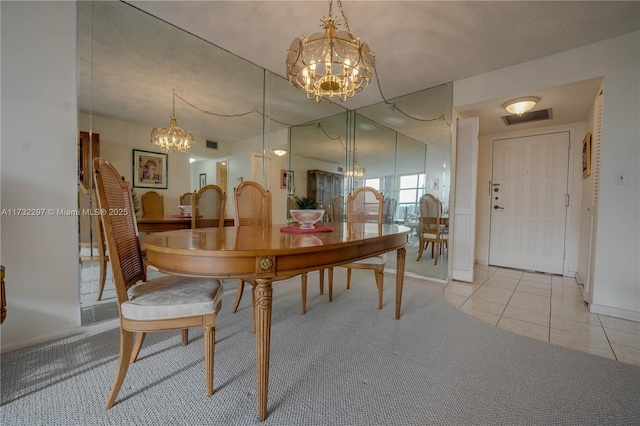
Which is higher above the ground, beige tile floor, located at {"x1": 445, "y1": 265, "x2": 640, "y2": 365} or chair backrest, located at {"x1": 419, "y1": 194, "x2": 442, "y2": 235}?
chair backrest, located at {"x1": 419, "y1": 194, "x2": 442, "y2": 235}

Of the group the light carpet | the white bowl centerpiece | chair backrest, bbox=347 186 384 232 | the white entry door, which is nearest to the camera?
the light carpet

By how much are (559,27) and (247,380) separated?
3486 millimetres

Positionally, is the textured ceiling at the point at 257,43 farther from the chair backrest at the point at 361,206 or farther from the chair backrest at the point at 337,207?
the chair backrest at the point at 337,207

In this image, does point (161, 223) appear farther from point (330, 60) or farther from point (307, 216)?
point (330, 60)

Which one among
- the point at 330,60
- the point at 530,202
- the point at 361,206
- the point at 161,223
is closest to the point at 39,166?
the point at 161,223

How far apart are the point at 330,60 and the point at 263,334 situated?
66.5 inches

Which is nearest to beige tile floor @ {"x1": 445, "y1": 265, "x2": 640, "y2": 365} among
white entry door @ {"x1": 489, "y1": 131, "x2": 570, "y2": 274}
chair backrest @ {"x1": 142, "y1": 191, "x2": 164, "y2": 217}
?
white entry door @ {"x1": 489, "y1": 131, "x2": 570, "y2": 274}

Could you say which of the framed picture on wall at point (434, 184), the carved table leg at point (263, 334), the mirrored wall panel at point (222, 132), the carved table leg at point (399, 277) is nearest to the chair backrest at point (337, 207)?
the mirrored wall panel at point (222, 132)

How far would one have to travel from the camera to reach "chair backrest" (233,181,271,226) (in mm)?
2191

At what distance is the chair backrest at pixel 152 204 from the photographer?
225 centimetres

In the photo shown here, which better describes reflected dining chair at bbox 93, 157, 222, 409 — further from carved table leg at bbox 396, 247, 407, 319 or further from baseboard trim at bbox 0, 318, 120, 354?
carved table leg at bbox 396, 247, 407, 319

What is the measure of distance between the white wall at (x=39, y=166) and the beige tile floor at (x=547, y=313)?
3123 mm

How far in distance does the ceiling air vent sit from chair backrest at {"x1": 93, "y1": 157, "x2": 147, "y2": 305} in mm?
4231

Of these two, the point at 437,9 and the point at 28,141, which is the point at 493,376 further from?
the point at 28,141
